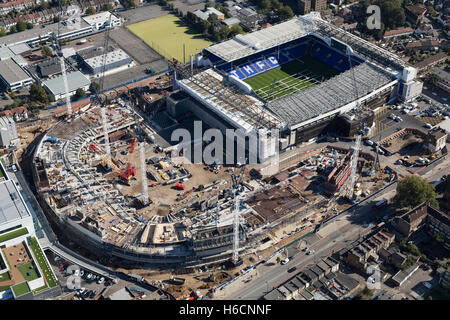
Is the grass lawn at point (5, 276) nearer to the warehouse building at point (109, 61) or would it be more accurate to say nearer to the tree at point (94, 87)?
the tree at point (94, 87)

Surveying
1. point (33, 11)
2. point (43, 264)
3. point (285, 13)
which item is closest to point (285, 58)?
point (285, 13)

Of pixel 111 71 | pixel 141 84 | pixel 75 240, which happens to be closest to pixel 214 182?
pixel 75 240

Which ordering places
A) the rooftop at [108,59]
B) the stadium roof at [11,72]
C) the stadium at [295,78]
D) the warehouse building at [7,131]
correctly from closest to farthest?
the warehouse building at [7,131] < the stadium at [295,78] < the stadium roof at [11,72] < the rooftop at [108,59]

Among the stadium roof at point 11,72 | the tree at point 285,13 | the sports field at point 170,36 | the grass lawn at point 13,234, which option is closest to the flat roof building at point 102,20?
the sports field at point 170,36

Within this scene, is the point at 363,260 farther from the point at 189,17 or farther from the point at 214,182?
the point at 189,17

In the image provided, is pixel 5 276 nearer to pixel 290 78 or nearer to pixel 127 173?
pixel 127 173
